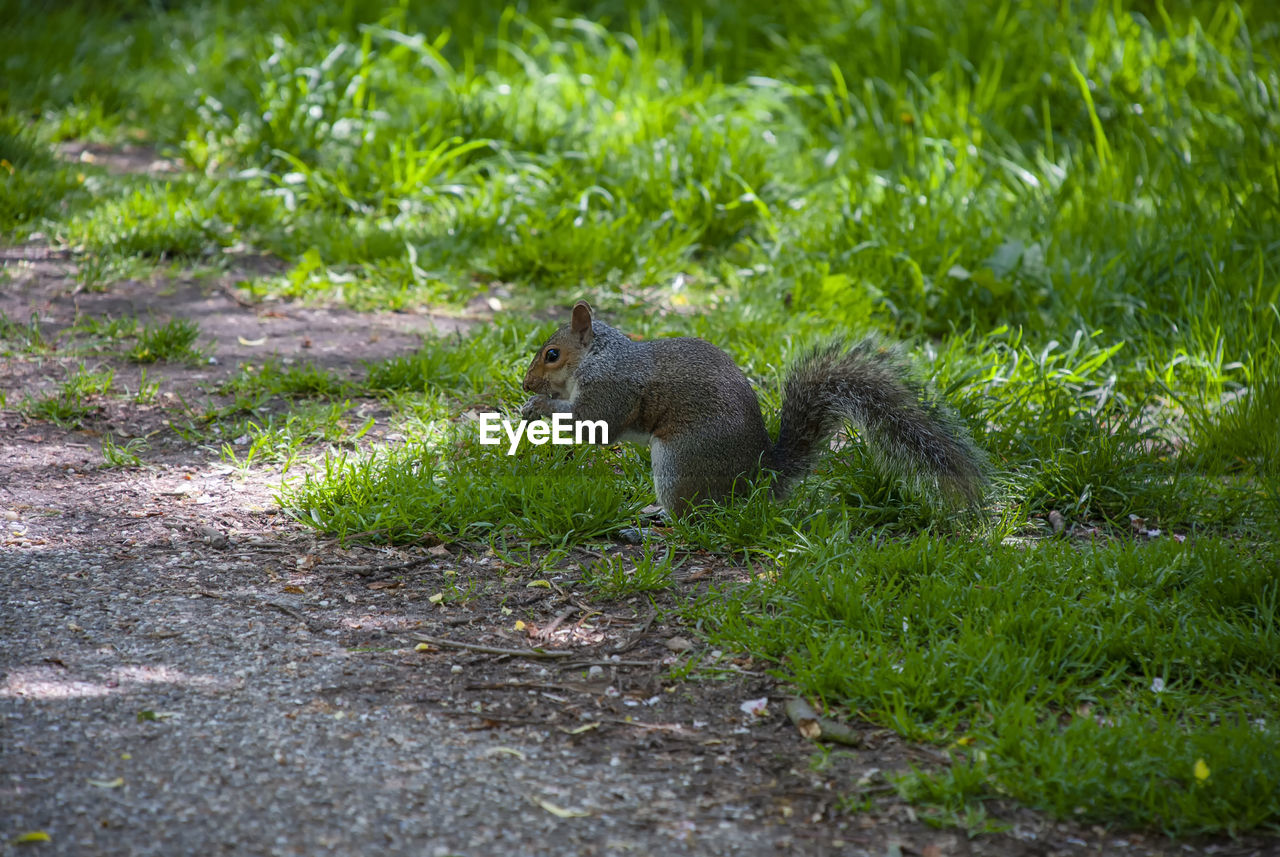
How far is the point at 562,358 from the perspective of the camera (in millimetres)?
3506

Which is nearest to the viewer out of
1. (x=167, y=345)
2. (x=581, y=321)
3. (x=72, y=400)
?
(x=581, y=321)

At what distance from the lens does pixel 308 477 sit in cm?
339

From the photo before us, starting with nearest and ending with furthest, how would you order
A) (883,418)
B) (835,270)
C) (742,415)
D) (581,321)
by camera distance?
(883,418), (742,415), (581,321), (835,270)

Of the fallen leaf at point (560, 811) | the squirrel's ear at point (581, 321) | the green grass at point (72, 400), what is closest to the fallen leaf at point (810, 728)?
the fallen leaf at point (560, 811)

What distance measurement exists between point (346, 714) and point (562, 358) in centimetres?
142

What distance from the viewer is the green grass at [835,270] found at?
2.61 metres

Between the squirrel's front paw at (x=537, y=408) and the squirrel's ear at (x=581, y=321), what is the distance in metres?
0.23

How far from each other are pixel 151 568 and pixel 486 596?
869 millimetres

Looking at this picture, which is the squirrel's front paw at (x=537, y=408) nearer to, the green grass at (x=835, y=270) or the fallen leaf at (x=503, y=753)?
the green grass at (x=835, y=270)

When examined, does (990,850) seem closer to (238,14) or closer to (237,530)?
(237,530)

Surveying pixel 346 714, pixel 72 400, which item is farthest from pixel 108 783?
pixel 72 400

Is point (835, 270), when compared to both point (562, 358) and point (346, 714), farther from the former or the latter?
point (346, 714)

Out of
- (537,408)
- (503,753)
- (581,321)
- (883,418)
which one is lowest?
(503,753)

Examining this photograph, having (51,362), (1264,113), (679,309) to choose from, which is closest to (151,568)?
(51,362)
